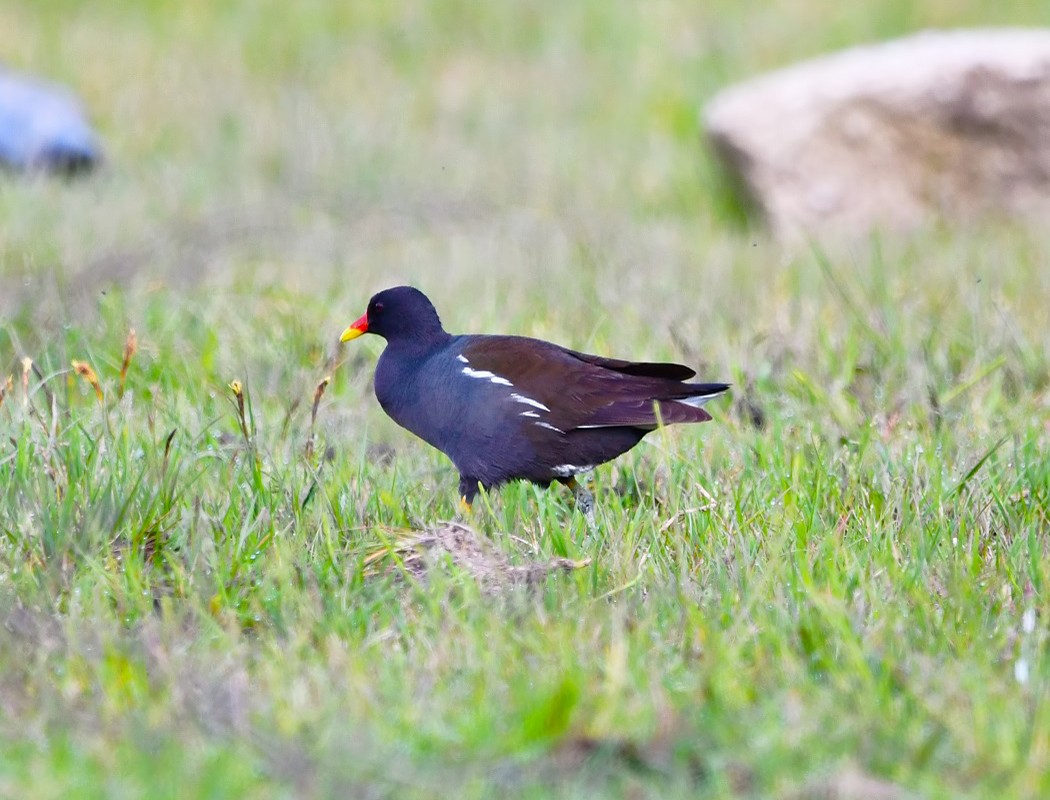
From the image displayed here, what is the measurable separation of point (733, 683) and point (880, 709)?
0.27 m

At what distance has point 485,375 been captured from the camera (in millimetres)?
3936

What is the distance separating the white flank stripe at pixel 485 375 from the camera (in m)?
3.91

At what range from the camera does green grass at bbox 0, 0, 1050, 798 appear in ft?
8.05

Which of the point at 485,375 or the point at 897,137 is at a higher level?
the point at 897,137

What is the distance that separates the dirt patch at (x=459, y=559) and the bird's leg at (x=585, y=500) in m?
0.28

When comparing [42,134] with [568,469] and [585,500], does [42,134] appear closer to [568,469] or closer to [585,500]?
[568,469]

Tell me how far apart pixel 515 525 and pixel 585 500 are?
0.29 metres

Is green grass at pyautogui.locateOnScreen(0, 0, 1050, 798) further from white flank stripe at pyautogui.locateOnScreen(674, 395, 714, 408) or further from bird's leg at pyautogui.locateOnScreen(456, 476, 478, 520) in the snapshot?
white flank stripe at pyautogui.locateOnScreen(674, 395, 714, 408)

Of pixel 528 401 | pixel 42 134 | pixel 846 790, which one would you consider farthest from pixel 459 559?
pixel 42 134

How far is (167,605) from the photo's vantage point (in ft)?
9.79

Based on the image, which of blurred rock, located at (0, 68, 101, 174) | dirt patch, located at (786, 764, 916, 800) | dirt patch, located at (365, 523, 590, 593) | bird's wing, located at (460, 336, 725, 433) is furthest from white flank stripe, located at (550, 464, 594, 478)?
blurred rock, located at (0, 68, 101, 174)

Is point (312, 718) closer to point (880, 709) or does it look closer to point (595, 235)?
point (880, 709)

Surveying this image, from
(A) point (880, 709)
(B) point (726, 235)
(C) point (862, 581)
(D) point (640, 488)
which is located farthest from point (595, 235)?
(A) point (880, 709)

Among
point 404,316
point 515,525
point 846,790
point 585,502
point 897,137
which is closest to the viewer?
A: point 846,790
